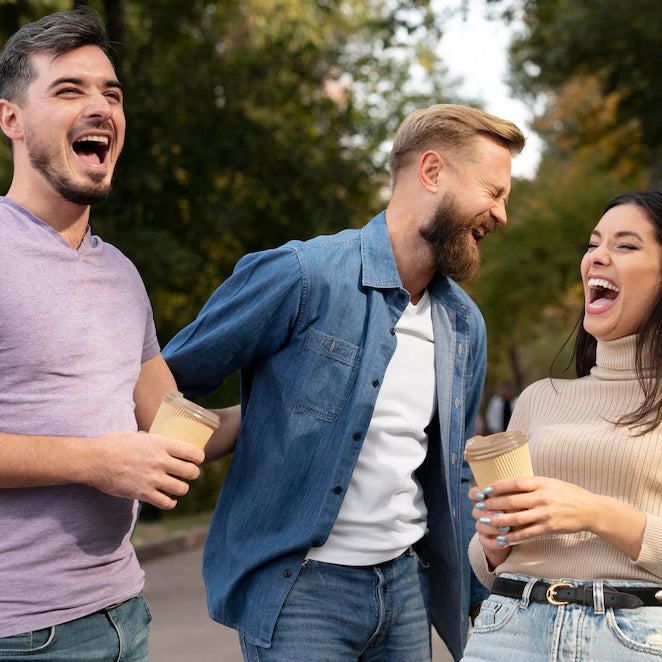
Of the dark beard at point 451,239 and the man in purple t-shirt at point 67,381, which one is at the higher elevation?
the dark beard at point 451,239

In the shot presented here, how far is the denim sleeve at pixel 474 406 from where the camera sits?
3598 mm

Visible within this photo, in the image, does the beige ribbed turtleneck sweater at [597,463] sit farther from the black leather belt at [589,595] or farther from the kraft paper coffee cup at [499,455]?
the kraft paper coffee cup at [499,455]

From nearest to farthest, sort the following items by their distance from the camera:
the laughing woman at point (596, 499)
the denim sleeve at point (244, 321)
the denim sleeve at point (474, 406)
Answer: the laughing woman at point (596, 499) < the denim sleeve at point (244, 321) < the denim sleeve at point (474, 406)

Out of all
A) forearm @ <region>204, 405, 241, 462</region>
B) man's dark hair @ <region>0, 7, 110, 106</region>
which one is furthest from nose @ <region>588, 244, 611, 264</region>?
man's dark hair @ <region>0, 7, 110, 106</region>

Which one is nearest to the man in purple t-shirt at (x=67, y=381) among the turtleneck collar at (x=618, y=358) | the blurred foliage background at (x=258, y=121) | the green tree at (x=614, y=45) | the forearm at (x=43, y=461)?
the forearm at (x=43, y=461)

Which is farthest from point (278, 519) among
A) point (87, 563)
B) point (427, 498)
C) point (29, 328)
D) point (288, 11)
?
point (288, 11)

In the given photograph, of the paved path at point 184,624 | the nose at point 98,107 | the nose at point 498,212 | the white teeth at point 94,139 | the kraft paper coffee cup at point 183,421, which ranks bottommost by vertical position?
the paved path at point 184,624

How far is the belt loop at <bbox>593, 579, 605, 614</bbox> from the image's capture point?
255 centimetres

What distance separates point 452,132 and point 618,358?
1060 mm

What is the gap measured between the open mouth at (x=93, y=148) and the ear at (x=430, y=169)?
1.25 metres

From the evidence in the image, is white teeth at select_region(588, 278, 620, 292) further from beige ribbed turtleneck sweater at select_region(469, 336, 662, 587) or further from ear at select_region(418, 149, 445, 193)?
ear at select_region(418, 149, 445, 193)

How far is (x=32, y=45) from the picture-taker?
102 inches

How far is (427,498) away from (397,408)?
1.20 ft

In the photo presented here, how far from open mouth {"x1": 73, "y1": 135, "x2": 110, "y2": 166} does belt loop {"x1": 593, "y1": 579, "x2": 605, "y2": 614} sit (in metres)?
1.68
